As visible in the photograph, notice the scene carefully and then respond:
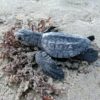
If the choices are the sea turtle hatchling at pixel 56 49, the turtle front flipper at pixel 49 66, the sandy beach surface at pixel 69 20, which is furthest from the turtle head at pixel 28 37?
the sandy beach surface at pixel 69 20

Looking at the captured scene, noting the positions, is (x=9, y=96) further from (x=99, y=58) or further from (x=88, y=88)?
(x=99, y=58)

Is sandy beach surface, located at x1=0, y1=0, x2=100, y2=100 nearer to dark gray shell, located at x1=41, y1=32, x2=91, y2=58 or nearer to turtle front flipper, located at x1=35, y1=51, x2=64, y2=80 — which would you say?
turtle front flipper, located at x1=35, y1=51, x2=64, y2=80

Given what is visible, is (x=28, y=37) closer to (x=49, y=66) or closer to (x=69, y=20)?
(x=49, y=66)

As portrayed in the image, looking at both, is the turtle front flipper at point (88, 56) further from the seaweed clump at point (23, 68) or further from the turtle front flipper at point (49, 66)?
the seaweed clump at point (23, 68)

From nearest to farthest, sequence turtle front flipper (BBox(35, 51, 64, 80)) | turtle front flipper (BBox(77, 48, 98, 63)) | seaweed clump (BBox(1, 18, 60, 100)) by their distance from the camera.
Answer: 1. seaweed clump (BBox(1, 18, 60, 100))
2. turtle front flipper (BBox(35, 51, 64, 80))
3. turtle front flipper (BBox(77, 48, 98, 63))

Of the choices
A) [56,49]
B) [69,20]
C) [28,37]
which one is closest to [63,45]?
[56,49]

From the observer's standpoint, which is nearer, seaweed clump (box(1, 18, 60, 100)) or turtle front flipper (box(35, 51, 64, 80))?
seaweed clump (box(1, 18, 60, 100))

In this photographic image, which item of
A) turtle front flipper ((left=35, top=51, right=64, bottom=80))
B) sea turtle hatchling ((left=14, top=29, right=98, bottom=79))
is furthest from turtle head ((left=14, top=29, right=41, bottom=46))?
turtle front flipper ((left=35, top=51, right=64, bottom=80))
